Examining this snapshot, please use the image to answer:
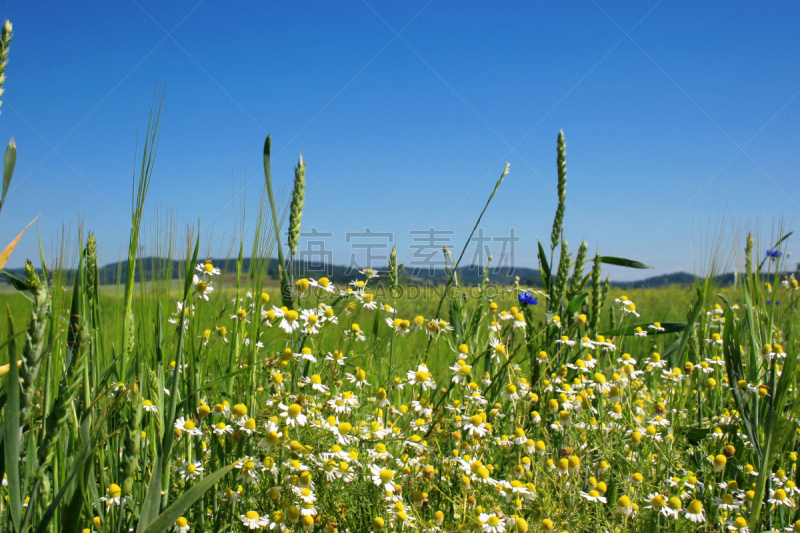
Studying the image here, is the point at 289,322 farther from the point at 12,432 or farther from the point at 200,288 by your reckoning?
the point at 12,432

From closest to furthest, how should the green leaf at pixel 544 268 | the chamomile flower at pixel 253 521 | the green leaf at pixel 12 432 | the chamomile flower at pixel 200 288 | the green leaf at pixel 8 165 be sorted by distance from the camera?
the green leaf at pixel 12 432 < the green leaf at pixel 8 165 < the chamomile flower at pixel 253 521 < the chamomile flower at pixel 200 288 < the green leaf at pixel 544 268

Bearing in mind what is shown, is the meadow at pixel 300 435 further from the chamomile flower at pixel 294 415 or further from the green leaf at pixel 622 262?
the green leaf at pixel 622 262

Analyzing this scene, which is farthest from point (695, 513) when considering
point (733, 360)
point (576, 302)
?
point (576, 302)

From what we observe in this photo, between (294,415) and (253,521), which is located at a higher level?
(294,415)

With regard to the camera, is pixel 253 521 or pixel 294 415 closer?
pixel 253 521

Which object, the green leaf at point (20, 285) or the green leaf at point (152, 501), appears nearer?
the green leaf at point (152, 501)

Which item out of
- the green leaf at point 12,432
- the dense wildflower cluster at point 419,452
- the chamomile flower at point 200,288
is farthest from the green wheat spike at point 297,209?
the green leaf at point 12,432

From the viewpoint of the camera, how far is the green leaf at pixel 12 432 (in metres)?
0.92

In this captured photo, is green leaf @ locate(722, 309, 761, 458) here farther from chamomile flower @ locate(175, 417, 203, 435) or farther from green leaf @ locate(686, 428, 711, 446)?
chamomile flower @ locate(175, 417, 203, 435)

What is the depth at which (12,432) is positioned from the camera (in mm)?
991

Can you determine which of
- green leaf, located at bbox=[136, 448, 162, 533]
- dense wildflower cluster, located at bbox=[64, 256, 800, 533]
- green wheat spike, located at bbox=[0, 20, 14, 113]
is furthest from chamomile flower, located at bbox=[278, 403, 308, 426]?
green wheat spike, located at bbox=[0, 20, 14, 113]

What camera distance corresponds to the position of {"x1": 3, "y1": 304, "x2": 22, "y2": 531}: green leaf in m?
0.92

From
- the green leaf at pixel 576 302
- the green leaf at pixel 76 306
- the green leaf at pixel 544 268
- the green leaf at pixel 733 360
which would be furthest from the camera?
the green leaf at pixel 544 268

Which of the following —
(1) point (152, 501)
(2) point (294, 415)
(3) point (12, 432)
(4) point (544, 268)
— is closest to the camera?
(3) point (12, 432)
